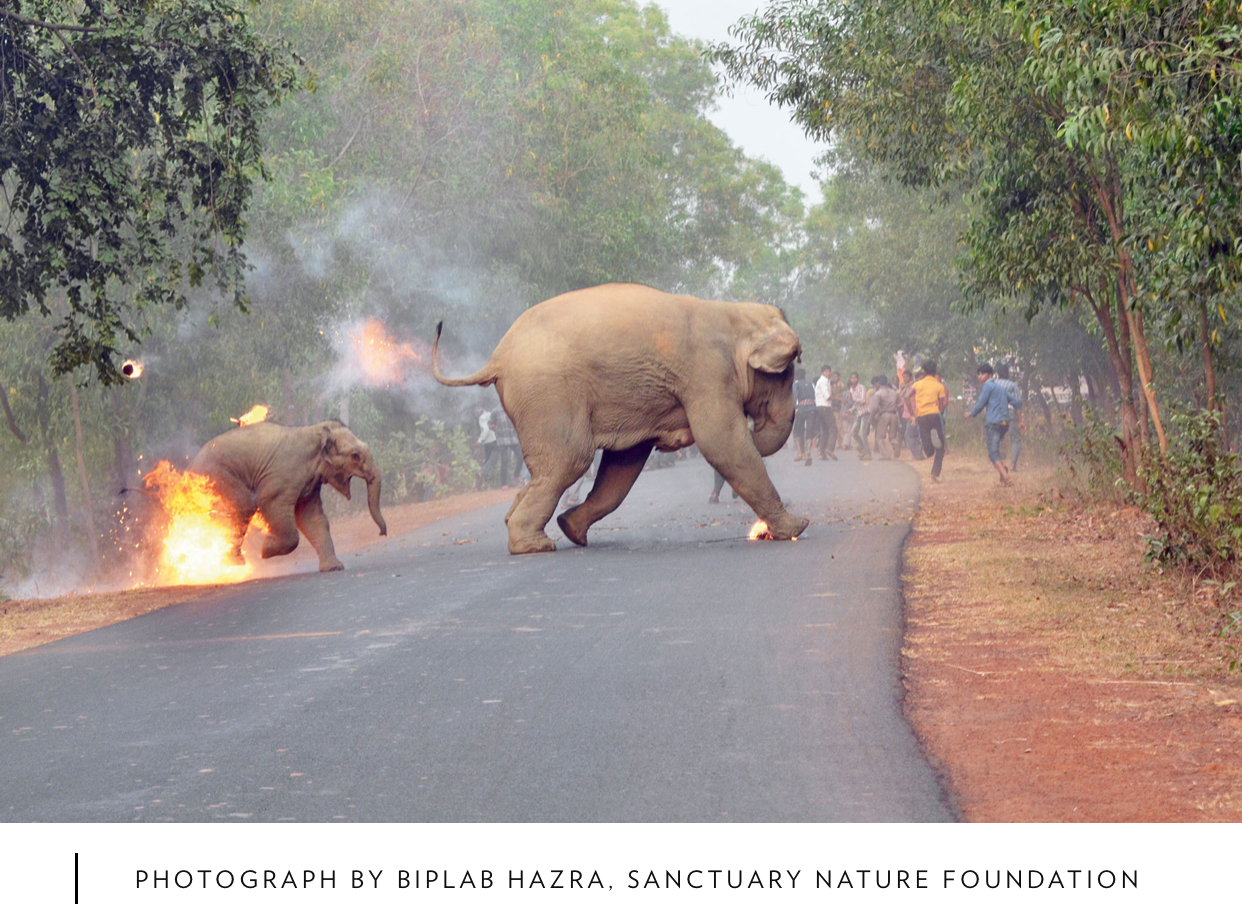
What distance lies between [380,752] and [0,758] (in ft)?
5.54

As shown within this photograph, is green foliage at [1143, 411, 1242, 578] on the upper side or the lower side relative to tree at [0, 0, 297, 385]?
lower

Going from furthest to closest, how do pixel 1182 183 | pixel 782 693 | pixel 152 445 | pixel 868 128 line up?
pixel 152 445, pixel 868 128, pixel 1182 183, pixel 782 693

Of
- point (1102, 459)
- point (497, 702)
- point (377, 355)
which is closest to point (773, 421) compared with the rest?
point (1102, 459)

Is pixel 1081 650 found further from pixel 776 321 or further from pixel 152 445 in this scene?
pixel 152 445

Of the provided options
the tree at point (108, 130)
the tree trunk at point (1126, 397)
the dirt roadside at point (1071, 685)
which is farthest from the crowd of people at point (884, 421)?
the tree at point (108, 130)

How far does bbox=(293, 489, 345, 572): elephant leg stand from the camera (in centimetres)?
1391

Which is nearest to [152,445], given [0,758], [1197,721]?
[0,758]

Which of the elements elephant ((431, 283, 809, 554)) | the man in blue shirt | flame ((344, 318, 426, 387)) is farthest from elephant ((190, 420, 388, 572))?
flame ((344, 318, 426, 387))

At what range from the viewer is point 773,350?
543 inches

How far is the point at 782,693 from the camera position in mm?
6801

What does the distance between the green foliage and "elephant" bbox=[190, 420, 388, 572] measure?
7.63m

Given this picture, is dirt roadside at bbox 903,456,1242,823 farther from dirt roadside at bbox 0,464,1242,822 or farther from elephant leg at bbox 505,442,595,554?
elephant leg at bbox 505,442,595,554

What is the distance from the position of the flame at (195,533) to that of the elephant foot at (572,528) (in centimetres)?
335

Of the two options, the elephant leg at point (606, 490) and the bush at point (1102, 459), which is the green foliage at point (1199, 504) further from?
the elephant leg at point (606, 490)
